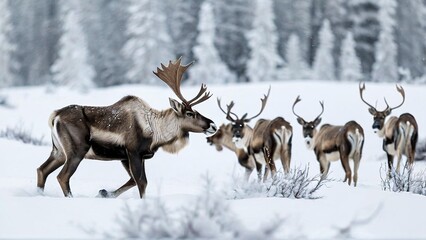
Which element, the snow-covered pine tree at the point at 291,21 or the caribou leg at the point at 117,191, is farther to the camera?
the snow-covered pine tree at the point at 291,21

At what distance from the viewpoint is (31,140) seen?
12.9 meters

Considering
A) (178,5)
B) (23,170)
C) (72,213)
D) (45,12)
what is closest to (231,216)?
(72,213)

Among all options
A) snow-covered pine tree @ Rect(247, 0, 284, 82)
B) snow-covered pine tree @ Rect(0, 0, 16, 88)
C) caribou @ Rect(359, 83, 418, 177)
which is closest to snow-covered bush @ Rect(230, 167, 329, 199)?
caribou @ Rect(359, 83, 418, 177)

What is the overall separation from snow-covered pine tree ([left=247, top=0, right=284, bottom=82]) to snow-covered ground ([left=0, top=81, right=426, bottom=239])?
58.4 feet

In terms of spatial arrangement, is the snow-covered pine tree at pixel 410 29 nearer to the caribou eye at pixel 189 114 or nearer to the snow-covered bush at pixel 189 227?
the caribou eye at pixel 189 114

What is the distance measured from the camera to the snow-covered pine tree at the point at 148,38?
37.8m

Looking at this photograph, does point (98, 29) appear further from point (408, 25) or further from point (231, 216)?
point (231, 216)

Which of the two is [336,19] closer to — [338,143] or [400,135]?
[400,135]

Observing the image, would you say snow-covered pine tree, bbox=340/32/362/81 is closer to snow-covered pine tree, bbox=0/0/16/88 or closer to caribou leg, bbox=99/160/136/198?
snow-covered pine tree, bbox=0/0/16/88

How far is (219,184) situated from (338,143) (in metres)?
2.28

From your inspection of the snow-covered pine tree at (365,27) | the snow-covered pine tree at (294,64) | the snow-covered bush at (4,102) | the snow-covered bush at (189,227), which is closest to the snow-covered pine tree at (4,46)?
the snow-covered pine tree at (294,64)

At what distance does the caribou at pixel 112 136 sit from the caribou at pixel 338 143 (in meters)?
3.62

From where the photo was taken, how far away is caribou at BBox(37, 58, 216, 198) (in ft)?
23.2

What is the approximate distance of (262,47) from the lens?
1549 inches
